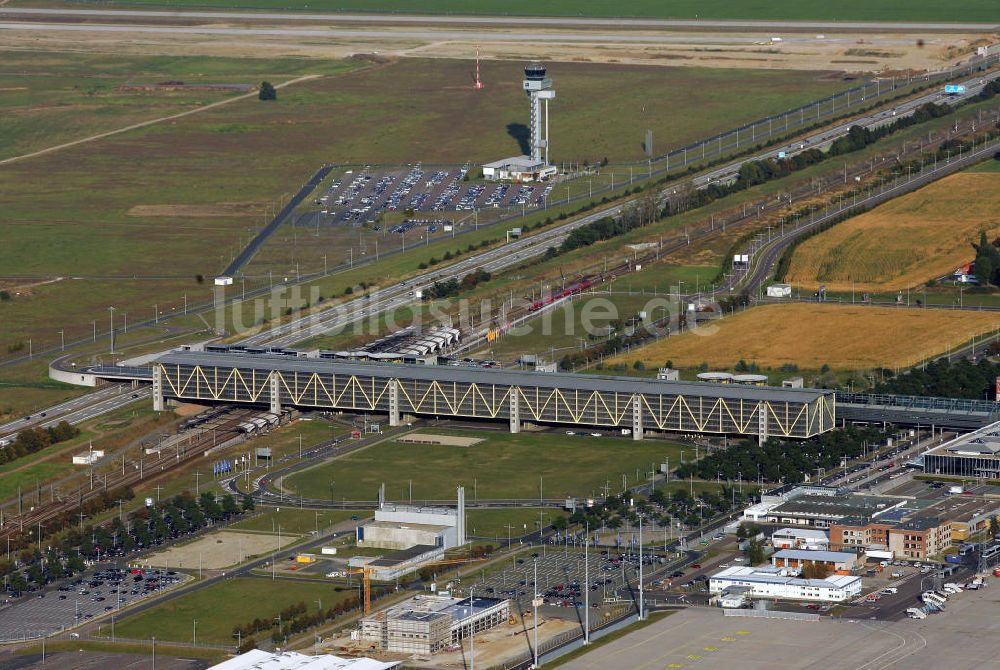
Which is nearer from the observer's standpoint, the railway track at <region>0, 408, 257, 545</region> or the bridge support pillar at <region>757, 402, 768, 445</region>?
the railway track at <region>0, 408, 257, 545</region>

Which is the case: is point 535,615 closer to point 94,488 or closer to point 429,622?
point 429,622

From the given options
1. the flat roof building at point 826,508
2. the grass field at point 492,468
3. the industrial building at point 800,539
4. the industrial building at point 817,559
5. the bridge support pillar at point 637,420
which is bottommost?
the industrial building at point 817,559

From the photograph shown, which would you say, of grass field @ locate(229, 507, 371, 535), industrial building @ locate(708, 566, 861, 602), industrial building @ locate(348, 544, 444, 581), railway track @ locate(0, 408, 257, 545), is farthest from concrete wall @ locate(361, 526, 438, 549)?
railway track @ locate(0, 408, 257, 545)

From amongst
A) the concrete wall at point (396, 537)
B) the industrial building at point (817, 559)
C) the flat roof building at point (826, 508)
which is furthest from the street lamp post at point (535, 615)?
the flat roof building at point (826, 508)

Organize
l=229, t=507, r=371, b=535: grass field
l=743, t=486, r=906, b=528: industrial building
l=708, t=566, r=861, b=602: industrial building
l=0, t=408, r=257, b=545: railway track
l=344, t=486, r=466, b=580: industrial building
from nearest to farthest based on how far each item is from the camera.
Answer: l=708, t=566, r=861, b=602: industrial building < l=344, t=486, r=466, b=580: industrial building < l=743, t=486, r=906, b=528: industrial building < l=229, t=507, r=371, b=535: grass field < l=0, t=408, r=257, b=545: railway track

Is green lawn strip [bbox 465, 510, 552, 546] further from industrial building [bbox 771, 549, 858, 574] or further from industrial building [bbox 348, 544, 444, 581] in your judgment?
industrial building [bbox 771, 549, 858, 574]

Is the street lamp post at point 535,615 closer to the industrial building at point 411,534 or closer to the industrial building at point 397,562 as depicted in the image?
the industrial building at point 397,562
